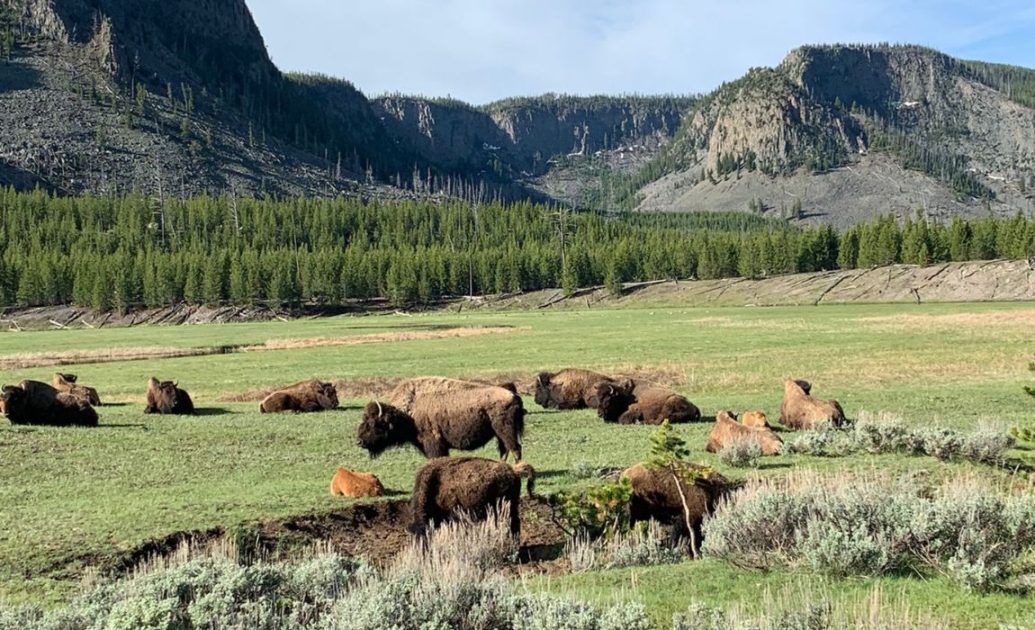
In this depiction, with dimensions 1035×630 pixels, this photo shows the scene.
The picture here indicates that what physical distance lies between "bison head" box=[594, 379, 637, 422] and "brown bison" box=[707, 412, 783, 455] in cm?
488

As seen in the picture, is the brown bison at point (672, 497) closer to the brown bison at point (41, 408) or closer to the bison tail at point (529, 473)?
the bison tail at point (529, 473)

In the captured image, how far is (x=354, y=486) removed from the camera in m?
12.5

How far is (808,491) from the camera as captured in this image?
9.49 meters

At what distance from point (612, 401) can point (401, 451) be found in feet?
22.4

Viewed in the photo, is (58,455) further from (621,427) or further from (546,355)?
(546,355)

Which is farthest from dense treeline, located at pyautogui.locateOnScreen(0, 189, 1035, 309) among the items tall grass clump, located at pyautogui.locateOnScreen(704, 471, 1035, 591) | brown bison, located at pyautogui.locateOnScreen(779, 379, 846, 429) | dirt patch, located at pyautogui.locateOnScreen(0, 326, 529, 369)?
tall grass clump, located at pyautogui.locateOnScreen(704, 471, 1035, 591)

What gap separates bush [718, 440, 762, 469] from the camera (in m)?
13.8

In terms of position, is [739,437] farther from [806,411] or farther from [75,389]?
[75,389]

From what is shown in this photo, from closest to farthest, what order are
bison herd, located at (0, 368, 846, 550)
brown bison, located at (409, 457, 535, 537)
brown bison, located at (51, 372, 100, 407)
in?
1. brown bison, located at (409, 457, 535, 537)
2. bison herd, located at (0, 368, 846, 550)
3. brown bison, located at (51, 372, 100, 407)

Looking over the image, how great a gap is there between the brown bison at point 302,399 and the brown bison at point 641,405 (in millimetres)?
8978

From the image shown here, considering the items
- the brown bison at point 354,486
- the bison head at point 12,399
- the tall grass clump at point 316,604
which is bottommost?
the brown bison at point 354,486

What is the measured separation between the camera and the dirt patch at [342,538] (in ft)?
32.6

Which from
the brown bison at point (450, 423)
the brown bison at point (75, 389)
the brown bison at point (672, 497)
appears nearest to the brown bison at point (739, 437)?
the brown bison at point (672, 497)

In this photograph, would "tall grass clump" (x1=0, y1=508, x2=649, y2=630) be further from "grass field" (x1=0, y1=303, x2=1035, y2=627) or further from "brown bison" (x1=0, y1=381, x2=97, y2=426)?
"brown bison" (x1=0, y1=381, x2=97, y2=426)
